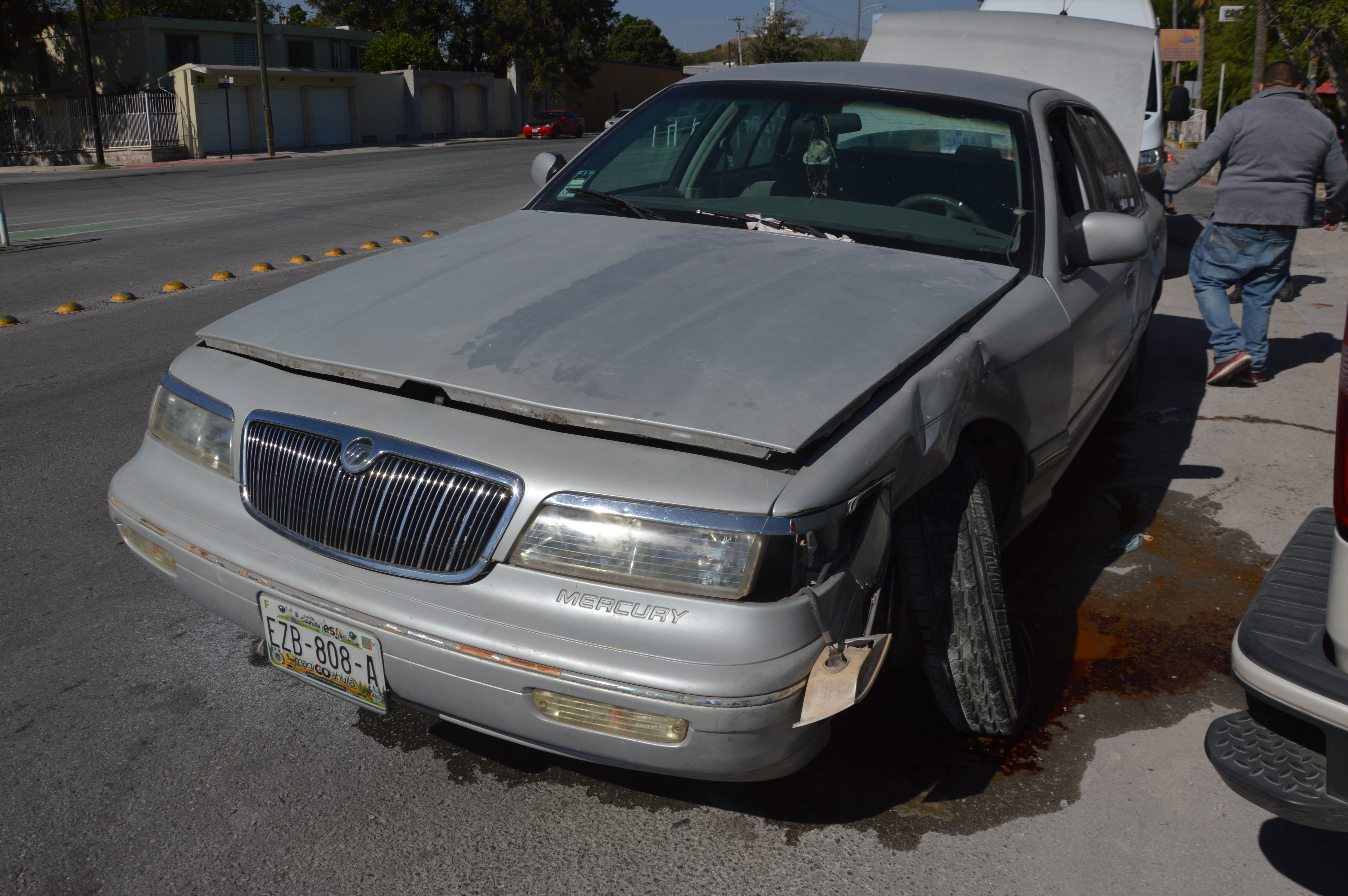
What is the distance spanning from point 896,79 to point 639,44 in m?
100

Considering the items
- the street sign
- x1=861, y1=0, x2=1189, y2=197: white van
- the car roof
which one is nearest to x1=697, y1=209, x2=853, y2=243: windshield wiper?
the car roof

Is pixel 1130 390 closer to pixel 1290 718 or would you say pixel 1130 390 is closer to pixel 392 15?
pixel 1290 718

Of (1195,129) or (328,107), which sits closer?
(1195,129)

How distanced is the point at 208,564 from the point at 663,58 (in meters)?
103

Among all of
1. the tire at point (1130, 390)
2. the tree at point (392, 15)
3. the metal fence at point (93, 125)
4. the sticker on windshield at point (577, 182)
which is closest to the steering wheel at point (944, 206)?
the sticker on windshield at point (577, 182)

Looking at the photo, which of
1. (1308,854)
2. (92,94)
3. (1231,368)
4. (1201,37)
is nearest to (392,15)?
(92,94)

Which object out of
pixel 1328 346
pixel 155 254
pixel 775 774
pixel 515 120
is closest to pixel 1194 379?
pixel 1328 346

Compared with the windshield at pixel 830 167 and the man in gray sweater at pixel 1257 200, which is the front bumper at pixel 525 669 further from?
the man in gray sweater at pixel 1257 200

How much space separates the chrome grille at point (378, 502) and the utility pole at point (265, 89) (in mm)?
37083

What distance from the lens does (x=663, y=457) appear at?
2121 millimetres

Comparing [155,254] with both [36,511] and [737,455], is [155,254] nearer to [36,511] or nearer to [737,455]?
[36,511]

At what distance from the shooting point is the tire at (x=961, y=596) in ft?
8.28

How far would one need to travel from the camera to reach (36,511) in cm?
426

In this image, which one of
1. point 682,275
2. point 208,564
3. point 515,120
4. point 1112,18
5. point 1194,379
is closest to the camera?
point 208,564
